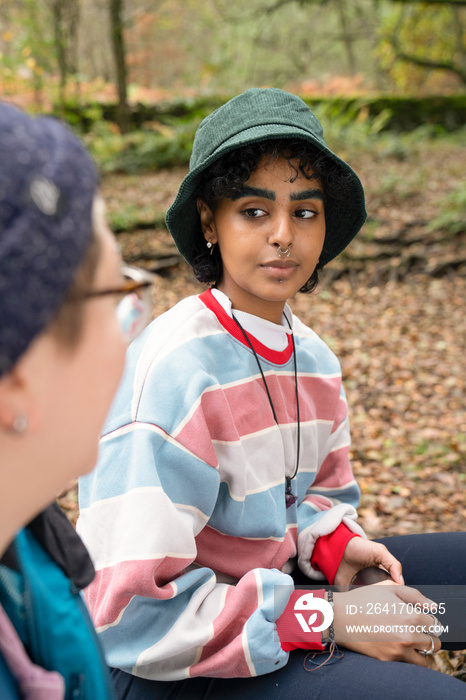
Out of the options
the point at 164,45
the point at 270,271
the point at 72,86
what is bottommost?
the point at 270,271

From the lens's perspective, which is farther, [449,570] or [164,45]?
[164,45]

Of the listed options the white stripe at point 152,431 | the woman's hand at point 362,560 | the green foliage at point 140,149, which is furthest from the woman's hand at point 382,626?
the green foliage at point 140,149

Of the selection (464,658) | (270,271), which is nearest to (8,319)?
(270,271)

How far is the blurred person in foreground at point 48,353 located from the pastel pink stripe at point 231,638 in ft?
1.52

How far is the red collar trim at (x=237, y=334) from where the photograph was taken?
1.63 meters

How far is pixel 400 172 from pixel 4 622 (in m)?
11.6

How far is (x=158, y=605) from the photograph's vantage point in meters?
1.32

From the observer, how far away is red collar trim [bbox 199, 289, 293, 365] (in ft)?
5.36

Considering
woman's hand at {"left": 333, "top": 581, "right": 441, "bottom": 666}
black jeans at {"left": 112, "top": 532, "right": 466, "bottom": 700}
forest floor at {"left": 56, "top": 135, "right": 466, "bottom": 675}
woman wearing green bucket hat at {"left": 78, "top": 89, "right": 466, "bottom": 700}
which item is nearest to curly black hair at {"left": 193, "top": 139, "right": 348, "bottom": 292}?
woman wearing green bucket hat at {"left": 78, "top": 89, "right": 466, "bottom": 700}

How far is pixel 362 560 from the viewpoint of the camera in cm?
169

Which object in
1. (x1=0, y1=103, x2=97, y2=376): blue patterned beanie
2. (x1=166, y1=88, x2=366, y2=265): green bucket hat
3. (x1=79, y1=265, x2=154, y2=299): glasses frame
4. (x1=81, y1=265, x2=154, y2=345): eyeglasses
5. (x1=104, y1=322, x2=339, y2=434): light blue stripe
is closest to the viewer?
(x1=0, y1=103, x2=97, y2=376): blue patterned beanie

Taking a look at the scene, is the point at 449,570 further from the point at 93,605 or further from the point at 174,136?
the point at 174,136

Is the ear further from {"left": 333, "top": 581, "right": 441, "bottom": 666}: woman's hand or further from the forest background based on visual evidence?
the forest background

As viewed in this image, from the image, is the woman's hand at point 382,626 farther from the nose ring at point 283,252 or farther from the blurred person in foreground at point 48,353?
the nose ring at point 283,252
